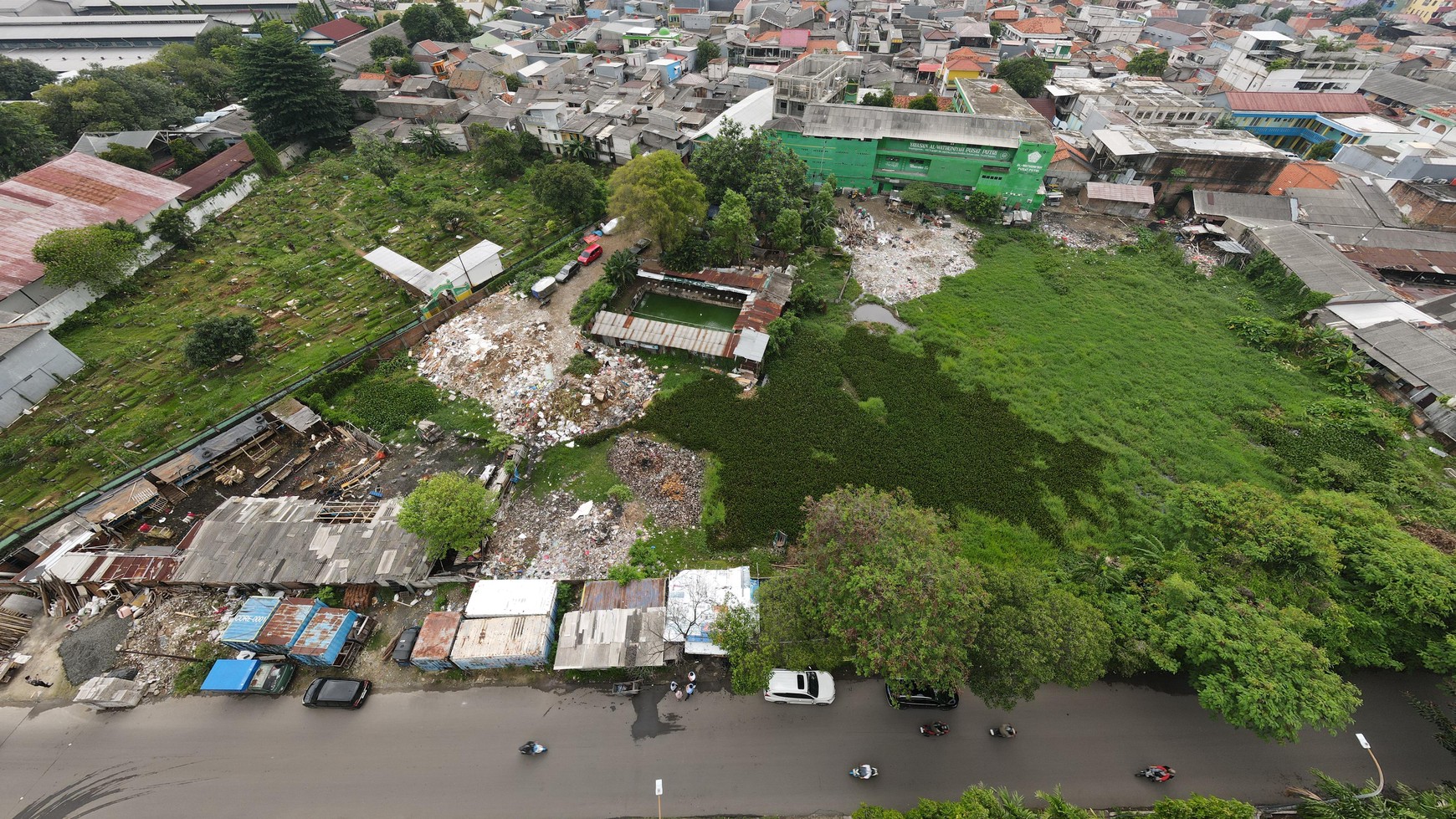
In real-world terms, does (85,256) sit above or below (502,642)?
above

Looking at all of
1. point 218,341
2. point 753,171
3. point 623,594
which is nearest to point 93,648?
point 218,341

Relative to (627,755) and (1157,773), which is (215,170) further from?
(1157,773)

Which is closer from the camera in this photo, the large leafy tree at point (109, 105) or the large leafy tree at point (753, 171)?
the large leafy tree at point (753, 171)

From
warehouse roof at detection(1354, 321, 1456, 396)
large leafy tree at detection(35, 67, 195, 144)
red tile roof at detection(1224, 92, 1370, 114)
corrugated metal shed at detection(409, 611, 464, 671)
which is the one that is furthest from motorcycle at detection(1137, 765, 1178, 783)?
large leafy tree at detection(35, 67, 195, 144)

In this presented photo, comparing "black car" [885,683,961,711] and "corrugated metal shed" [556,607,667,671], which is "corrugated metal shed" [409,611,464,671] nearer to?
"corrugated metal shed" [556,607,667,671]

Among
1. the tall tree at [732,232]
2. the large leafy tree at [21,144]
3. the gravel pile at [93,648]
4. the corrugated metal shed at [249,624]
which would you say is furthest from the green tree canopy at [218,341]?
the large leafy tree at [21,144]

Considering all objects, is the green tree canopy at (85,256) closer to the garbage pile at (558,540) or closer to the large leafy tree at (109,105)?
the large leafy tree at (109,105)

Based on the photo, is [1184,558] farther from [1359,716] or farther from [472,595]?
[472,595]
